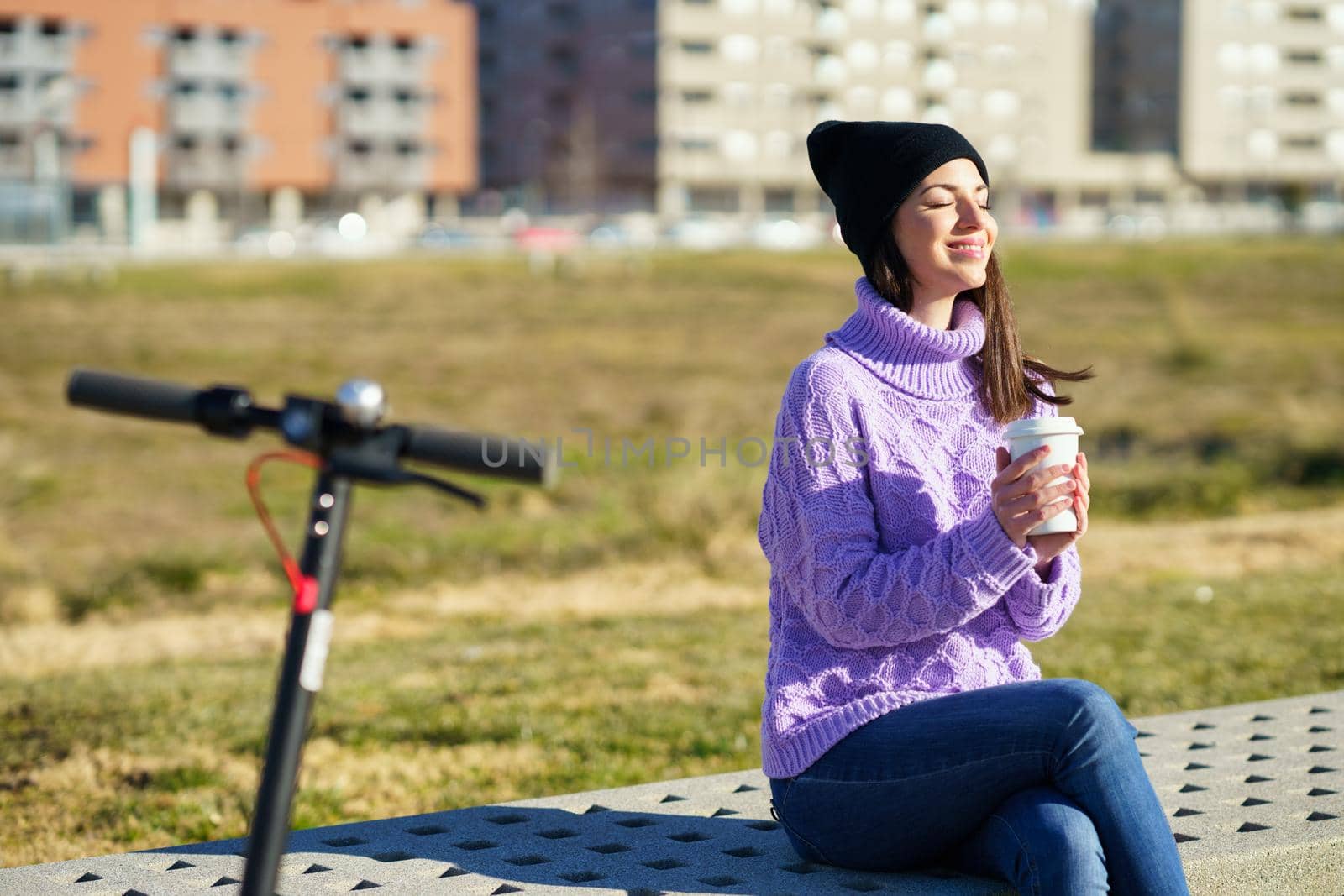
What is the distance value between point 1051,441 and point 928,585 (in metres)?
0.27

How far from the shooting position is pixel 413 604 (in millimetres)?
7676

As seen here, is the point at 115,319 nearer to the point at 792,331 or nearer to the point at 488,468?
the point at 792,331

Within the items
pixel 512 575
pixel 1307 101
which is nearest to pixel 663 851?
pixel 512 575

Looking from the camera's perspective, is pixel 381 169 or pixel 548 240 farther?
pixel 381 169

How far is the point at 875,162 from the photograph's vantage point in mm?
2793

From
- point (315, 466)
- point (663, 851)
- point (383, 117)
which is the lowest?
point (663, 851)

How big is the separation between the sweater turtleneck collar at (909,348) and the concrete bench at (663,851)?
30.1 inches

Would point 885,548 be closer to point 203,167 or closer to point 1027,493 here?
point 1027,493

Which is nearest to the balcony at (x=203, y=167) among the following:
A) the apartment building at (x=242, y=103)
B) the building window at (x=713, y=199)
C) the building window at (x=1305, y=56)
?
the apartment building at (x=242, y=103)

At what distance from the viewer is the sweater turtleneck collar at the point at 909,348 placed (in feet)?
8.94

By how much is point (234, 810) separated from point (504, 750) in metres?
0.85

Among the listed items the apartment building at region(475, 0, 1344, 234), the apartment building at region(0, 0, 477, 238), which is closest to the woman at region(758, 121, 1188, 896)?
the apartment building at region(475, 0, 1344, 234)

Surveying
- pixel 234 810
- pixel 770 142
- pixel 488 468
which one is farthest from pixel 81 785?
pixel 770 142

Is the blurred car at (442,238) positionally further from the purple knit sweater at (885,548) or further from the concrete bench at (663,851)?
the purple knit sweater at (885,548)
